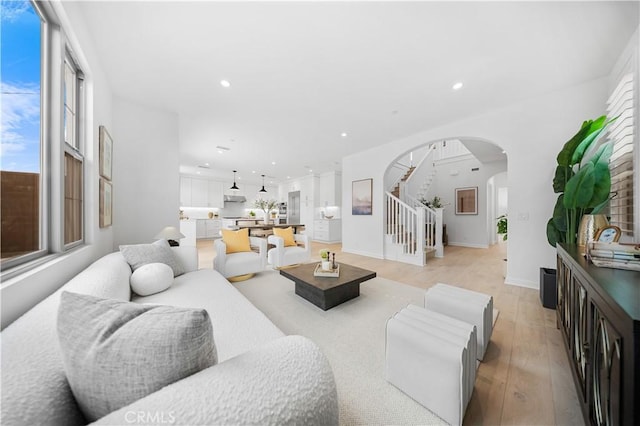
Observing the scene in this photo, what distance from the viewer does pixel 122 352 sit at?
1.72ft

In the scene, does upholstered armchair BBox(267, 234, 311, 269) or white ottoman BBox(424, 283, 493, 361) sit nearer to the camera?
white ottoman BBox(424, 283, 493, 361)

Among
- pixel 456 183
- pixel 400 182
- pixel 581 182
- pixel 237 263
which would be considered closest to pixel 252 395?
pixel 237 263

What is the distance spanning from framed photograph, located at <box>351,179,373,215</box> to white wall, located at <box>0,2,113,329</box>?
4455 mm

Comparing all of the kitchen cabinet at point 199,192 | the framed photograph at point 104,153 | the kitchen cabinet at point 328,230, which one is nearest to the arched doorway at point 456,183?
the kitchen cabinet at point 328,230

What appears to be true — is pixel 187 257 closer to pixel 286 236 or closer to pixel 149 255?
pixel 149 255

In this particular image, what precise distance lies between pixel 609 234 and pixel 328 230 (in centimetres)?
617

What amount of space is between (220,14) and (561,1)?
8.48 ft

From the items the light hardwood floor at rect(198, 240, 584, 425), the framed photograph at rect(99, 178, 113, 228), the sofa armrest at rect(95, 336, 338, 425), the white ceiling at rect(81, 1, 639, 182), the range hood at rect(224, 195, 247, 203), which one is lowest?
the light hardwood floor at rect(198, 240, 584, 425)

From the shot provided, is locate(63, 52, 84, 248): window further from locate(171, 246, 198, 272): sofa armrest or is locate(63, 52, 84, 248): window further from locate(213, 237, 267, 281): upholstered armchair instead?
locate(213, 237, 267, 281): upholstered armchair

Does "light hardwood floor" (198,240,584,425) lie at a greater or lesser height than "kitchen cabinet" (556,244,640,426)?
lesser

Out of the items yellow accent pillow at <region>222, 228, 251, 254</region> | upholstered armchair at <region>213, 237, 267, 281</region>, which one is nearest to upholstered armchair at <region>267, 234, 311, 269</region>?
upholstered armchair at <region>213, 237, 267, 281</region>

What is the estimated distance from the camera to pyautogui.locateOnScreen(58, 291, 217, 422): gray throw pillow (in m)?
0.52

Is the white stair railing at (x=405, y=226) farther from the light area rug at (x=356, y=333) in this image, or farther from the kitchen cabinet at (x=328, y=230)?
the kitchen cabinet at (x=328, y=230)

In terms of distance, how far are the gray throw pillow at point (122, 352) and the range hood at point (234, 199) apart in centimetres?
886
